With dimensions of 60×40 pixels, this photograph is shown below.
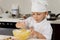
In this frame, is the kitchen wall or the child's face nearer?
the child's face

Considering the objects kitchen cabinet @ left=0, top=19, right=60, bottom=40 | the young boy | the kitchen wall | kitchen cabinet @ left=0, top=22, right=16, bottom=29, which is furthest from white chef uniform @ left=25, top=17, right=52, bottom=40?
the kitchen wall

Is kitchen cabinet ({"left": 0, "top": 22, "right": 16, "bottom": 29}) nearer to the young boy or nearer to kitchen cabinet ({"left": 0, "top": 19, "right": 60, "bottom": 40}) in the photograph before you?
kitchen cabinet ({"left": 0, "top": 19, "right": 60, "bottom": 40})

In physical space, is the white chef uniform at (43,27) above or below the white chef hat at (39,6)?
below

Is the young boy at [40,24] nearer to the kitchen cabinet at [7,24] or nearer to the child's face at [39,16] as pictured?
the child's face at [39,16]

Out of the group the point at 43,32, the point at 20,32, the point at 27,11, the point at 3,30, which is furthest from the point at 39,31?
the point at 27,11

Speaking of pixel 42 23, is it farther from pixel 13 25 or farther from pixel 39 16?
pixel 13 25

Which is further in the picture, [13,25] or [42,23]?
[13,25]

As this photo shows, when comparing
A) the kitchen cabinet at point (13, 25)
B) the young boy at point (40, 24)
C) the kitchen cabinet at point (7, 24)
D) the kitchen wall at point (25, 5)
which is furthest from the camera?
the kitchen wall at point (25, 5)

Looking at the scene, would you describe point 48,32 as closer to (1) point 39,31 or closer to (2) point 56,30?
(1) point 39,31

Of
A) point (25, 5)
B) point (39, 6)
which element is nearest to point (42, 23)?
point (39, 6)

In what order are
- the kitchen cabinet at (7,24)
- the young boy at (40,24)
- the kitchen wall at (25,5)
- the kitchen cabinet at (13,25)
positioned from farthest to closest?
the kitchen wall at (25,5), the kitchen cabinet at (7,24), the kitchen cabinet at (13,25), the young boy at (40,24)

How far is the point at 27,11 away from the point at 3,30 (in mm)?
557

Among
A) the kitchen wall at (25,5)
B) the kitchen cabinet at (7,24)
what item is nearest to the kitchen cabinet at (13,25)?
the kitchen cabinet at (7,24)

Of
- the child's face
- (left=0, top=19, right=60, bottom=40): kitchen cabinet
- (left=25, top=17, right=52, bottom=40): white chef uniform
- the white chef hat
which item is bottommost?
(left=0, top=19, right=60, bottom=40): kitchen cabinet
